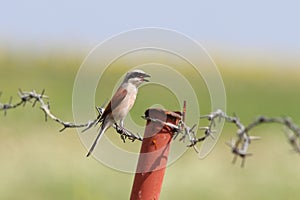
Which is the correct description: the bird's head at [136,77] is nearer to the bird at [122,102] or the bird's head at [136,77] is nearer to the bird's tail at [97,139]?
the bird at [122,102]

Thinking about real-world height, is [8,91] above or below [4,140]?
above

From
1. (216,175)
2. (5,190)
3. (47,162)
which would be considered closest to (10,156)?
(47,162)

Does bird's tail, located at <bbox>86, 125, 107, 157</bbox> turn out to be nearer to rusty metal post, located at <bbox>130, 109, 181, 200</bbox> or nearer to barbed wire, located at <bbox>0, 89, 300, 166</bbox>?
barbed wire, located at <bbox>0, 89, 300, 166</bbox>

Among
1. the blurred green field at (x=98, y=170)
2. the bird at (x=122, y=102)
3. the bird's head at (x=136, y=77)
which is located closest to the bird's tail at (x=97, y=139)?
the bird at (x=122, y=102)

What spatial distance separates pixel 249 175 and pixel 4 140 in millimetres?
2737

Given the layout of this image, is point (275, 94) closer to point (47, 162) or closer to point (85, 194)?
point (47, 162)

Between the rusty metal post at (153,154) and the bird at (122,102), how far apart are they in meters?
0.40

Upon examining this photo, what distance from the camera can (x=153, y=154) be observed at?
10.1ft

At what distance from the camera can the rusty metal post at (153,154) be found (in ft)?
10.0

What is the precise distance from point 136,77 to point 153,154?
50cm

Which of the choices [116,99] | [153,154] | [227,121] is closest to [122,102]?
[116,99]

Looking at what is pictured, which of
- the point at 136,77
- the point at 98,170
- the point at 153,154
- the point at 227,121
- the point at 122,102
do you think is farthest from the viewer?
the point at 98,170

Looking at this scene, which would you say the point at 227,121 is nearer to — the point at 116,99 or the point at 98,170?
the point at 116,99

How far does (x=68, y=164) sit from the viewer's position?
9.12 metres
